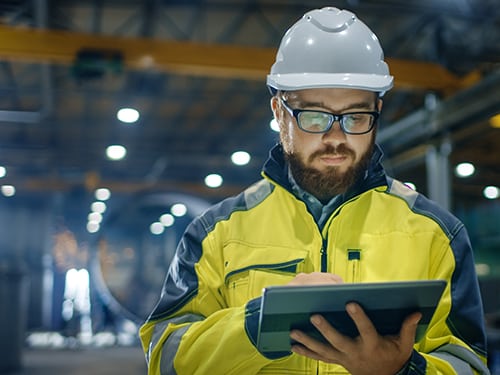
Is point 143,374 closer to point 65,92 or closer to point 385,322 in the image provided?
point 65,92

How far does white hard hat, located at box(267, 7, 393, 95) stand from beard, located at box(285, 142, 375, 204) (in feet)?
0.45

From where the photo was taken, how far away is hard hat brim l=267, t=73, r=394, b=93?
1.41 m

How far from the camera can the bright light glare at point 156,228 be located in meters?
8.64

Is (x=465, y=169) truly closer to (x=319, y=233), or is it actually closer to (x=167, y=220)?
(x=167, y=220)

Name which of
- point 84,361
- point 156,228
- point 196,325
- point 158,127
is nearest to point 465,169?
point 156,228

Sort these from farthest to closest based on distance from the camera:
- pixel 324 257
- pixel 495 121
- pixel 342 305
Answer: pixel 495 121 → pixel 324 257 → pixel 342 305

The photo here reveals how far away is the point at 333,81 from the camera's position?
1404mm

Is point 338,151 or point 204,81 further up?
point 204,81

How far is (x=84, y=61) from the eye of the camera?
22.1 ft

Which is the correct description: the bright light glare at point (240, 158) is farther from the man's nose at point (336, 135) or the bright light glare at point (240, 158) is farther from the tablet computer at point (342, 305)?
the tablet computer at point (342, 305)

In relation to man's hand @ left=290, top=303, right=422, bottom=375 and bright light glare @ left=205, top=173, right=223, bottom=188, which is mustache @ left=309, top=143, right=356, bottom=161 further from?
bright light glare @ left=205, top=173, right=223, bottom=188

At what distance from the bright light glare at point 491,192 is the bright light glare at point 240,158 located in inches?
156

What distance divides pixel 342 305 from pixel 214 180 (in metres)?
11.2

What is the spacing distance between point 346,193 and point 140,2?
7.39 metres
